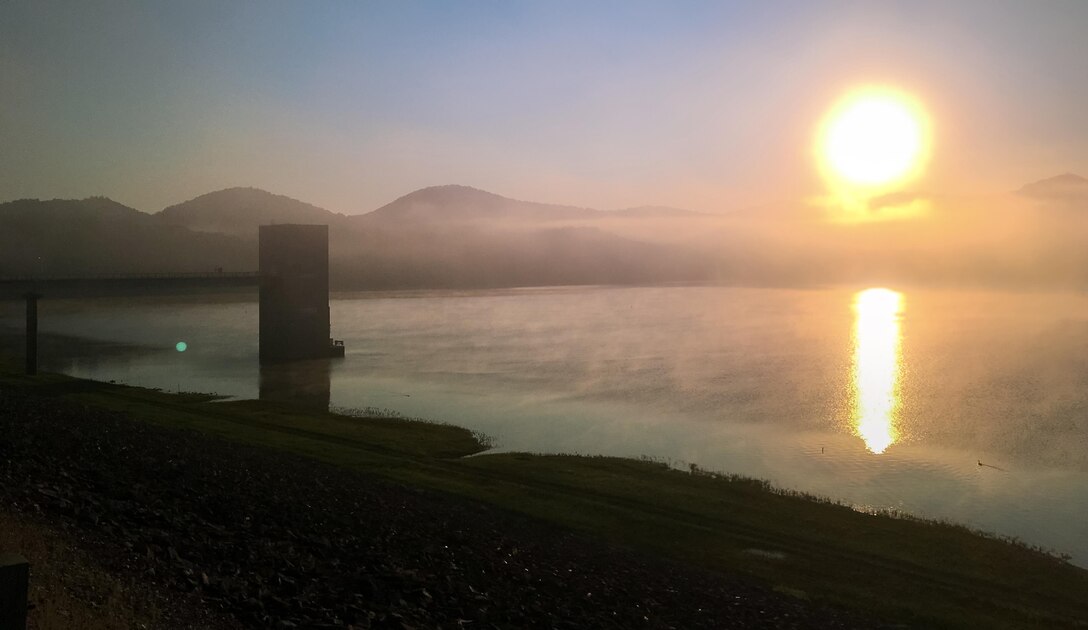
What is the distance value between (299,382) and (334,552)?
69.4 metres

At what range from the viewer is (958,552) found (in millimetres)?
31328

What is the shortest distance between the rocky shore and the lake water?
2024 centimetres

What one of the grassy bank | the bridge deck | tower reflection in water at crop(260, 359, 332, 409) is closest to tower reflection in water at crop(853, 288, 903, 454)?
the grassy bank

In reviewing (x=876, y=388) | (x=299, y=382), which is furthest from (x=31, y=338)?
(x=876, y=388)

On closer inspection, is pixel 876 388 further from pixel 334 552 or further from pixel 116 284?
pixel 116 284

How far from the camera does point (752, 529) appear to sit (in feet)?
107

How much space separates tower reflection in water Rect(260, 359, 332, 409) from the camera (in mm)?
73500

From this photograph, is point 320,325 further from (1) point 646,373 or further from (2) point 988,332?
(2) point 988,332

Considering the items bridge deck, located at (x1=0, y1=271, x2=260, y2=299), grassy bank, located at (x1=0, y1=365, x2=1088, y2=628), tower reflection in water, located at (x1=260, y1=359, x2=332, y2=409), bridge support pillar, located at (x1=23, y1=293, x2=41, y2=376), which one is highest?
bridge deck, located at (x1=0, y1=271, x2=260, y2=299)

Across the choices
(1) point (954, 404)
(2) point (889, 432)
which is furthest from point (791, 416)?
(1) point (954, 404)

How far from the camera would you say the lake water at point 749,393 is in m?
46.3

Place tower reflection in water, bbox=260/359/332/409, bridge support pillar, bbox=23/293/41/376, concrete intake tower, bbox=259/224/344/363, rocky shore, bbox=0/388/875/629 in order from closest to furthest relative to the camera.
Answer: rocky shore, bbox=0/388/875/629 < tower reflection in water, bbox=260/359/332/409 < bridge support pillar, bbox=23/293/41/376 < concrete intake tower, bbox=259/224/344/363

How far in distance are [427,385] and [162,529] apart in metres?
64.9

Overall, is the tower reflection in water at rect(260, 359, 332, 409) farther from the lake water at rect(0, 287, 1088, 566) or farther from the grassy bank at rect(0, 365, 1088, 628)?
the grassy bank at rect(0, 365, 1088, 628)
